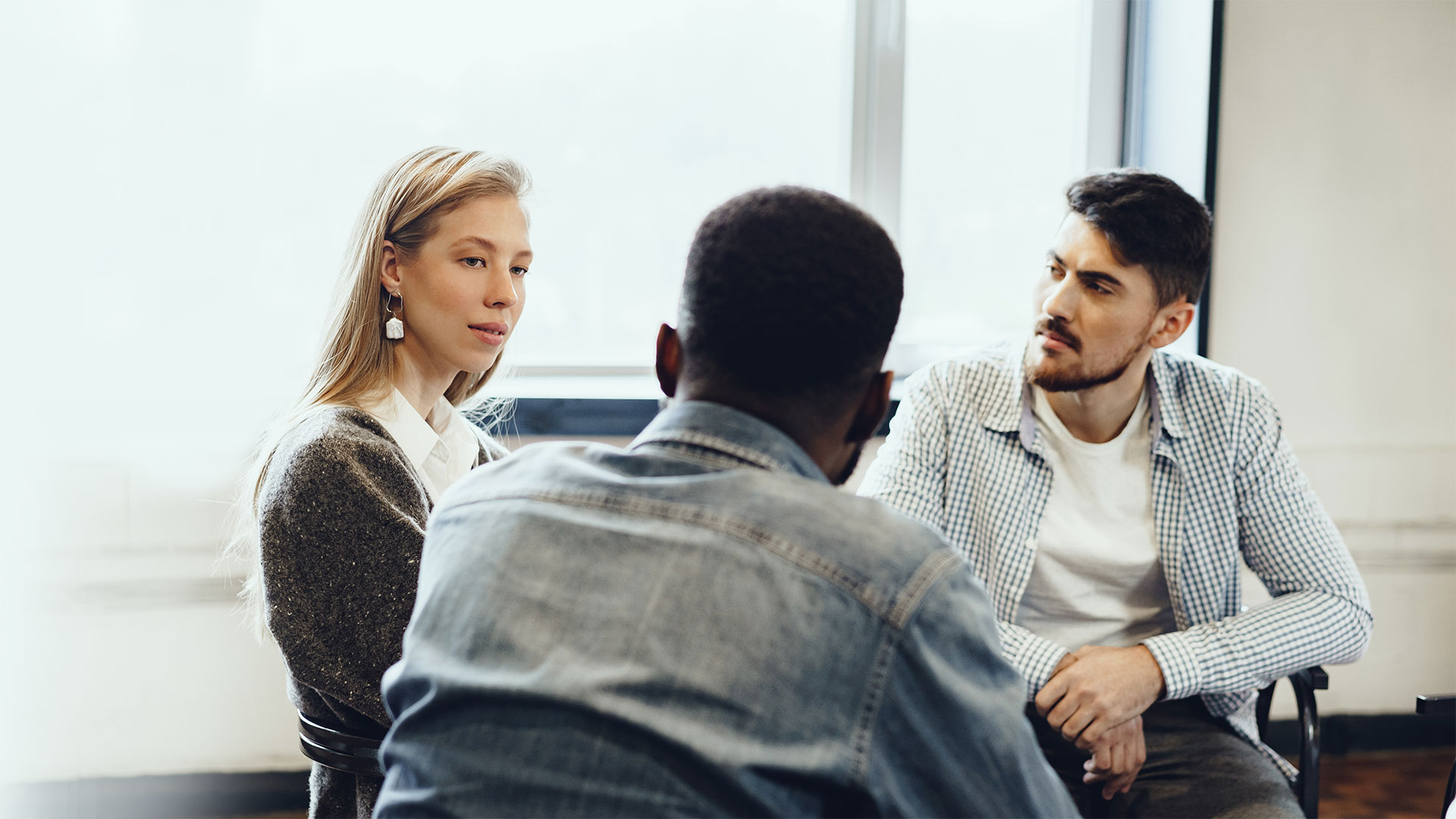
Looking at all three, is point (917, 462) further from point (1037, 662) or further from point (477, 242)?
point (477, 242)

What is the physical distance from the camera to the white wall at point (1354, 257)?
2.46 m

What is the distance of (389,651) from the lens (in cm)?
113

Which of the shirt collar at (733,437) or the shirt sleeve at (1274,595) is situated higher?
the shirt collar at (733,437)

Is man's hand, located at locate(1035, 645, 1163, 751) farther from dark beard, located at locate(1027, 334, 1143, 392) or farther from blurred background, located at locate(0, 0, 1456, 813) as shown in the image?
blurred background, located at locate(0, 0, 1456, 813)

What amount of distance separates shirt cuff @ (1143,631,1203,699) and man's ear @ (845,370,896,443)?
2.86ft

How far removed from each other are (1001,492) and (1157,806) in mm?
500

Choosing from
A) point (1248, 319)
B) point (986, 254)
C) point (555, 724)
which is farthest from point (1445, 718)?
point (555, 724)

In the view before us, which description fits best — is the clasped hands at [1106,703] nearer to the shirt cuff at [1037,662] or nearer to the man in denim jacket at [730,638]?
the shirt cuff at [1037,662]

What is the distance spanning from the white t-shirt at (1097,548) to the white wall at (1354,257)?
105 cm

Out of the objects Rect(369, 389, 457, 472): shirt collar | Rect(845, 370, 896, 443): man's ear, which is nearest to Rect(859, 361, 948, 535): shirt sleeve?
Rect(369, 389, 457, 472): shirt collar

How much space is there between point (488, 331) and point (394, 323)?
12 cm

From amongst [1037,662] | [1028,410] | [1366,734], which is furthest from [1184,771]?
[1366,734]

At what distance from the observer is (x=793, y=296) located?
2.37 ft

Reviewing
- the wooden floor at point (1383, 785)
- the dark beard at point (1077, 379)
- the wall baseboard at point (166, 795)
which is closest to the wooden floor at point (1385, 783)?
the wooden floor at point (1383, 785)
